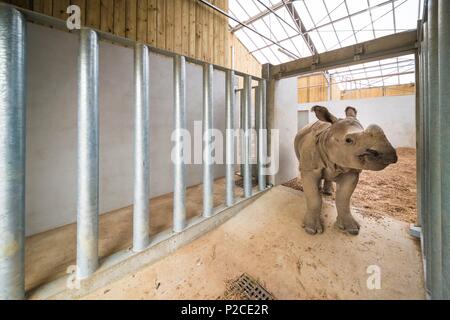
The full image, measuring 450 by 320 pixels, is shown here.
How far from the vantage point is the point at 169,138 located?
3293 mm

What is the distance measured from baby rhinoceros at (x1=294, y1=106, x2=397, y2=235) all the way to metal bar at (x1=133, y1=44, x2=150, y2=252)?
5.18 ft

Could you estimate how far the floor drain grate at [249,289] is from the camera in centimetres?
132

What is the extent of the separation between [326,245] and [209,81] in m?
2.01

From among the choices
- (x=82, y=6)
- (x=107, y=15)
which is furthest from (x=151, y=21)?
(x=82, y=6)

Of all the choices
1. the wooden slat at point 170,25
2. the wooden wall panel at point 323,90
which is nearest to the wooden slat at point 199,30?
the wooden slat at point 170,25

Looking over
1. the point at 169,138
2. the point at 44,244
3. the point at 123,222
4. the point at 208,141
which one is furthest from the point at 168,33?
the point at 44,244

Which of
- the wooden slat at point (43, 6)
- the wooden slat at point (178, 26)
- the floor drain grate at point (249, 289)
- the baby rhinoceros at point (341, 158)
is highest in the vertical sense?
the wooden slat at point (178, 26)

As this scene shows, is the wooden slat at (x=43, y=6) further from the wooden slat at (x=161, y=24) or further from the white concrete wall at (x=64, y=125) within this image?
the wooden slat at (x=161, y=24)

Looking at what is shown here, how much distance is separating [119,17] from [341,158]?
334 centimetres

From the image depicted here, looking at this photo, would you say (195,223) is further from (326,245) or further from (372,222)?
(372,222)

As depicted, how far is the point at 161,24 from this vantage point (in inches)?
125

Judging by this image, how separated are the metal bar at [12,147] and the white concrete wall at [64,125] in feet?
3.58

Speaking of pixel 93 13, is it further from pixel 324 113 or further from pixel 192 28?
pixel 324 113
